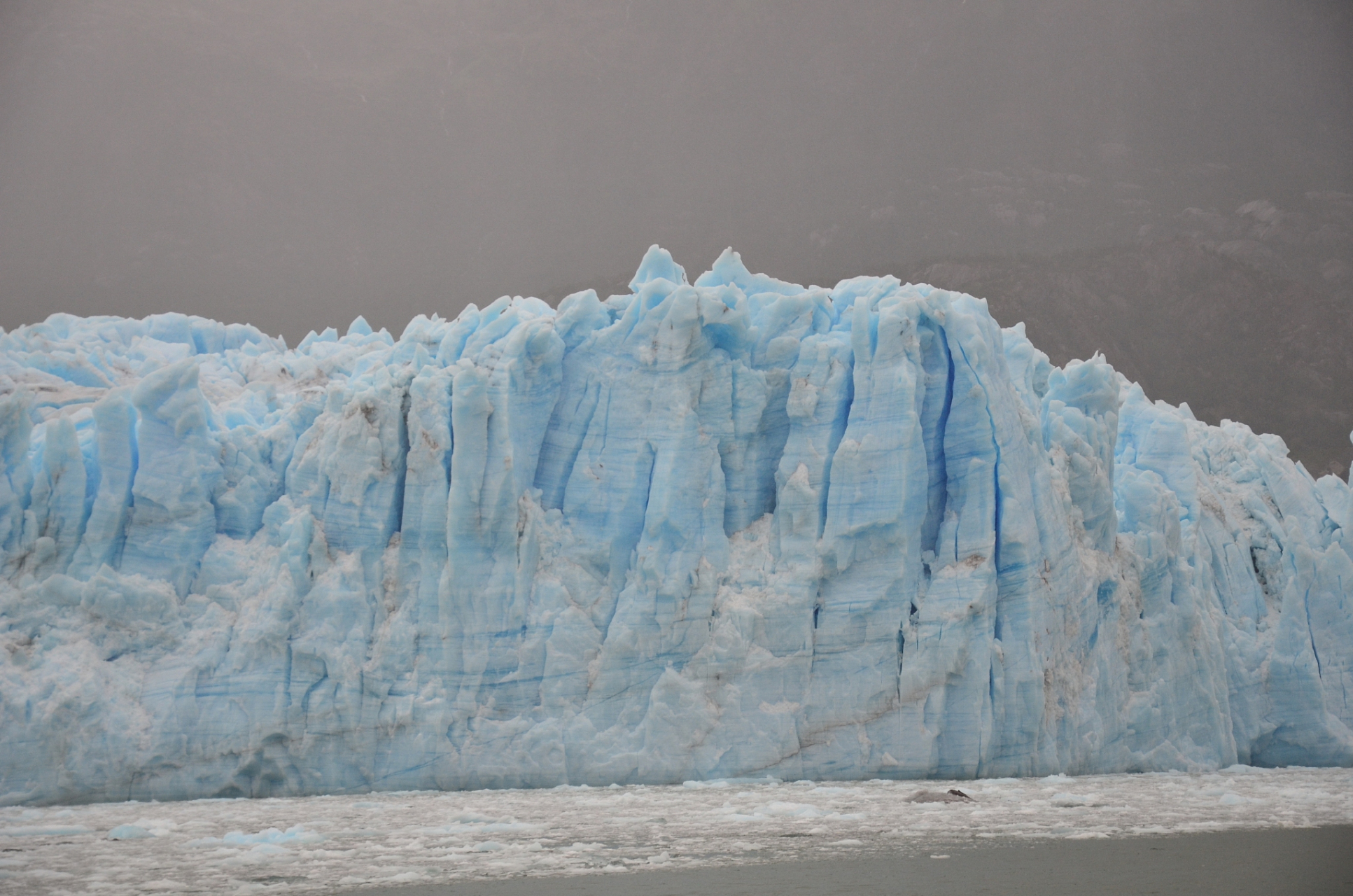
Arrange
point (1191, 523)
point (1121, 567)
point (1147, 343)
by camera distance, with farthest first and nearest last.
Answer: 1. point (1147, 343)
2. point (1191, 523)
3. point (1121, 567)

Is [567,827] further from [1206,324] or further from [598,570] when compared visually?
[1206,324]

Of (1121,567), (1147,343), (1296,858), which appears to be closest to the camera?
(1296,858)

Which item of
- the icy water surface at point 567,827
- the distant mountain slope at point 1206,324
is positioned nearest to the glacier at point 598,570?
the icy water surface at point 567,827

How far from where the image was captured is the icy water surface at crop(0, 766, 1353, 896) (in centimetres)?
714

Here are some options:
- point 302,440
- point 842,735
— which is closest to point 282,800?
point 302,440

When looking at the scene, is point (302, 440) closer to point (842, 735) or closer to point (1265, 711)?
point (842, 735)

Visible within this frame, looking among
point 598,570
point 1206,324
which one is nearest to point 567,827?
point 598,570

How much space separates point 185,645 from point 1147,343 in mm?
29281

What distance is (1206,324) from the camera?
33.0 meters

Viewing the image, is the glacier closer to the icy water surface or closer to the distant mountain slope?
the icy water surface

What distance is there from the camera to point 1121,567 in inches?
535

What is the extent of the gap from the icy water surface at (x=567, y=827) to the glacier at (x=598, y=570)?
56 centimetres

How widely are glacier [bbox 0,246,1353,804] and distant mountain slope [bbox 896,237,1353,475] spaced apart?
830 inches

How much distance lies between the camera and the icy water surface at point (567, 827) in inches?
281
